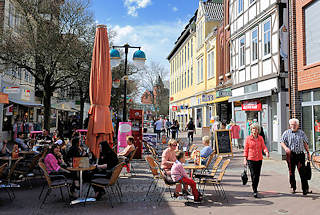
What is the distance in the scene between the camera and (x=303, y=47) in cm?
1184

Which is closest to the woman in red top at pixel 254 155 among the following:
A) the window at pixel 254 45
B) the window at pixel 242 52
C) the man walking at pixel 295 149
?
the man walking at pixel 295 149

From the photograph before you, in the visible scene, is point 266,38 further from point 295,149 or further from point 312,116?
point 295,149

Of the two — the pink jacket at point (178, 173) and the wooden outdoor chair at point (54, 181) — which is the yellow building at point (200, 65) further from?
the wooden outdoor chair at point (54, 181)

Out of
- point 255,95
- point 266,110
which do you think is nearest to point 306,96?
point 266,110

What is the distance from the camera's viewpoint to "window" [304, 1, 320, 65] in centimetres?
1116

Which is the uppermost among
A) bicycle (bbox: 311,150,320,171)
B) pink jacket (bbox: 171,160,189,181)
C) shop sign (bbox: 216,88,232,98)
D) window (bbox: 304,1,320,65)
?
window (bbox: 304,1,320,65)

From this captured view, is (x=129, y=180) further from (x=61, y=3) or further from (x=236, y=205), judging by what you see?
(x=61, y=3)

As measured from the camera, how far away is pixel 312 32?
37.6ft

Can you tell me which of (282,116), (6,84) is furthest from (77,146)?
(6,84)

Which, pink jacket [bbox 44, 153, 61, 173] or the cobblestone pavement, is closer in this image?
the cobblestone pavement

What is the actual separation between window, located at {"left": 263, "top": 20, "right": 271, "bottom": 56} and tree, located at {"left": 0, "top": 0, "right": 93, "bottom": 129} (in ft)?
32.4

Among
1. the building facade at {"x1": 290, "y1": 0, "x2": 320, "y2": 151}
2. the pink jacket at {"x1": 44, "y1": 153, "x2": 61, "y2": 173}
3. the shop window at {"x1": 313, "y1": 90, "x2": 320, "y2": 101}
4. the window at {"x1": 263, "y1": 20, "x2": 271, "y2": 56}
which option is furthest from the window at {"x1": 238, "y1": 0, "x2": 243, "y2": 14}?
the pink jacket at {"x1": 44, "y1": 153, "x2": 61, "y2": 173}

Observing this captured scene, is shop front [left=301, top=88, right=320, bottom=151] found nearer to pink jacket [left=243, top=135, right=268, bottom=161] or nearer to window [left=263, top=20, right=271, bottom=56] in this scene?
window [left=263, top=20, right=271, bottom=56]

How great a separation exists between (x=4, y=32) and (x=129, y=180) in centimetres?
1209
